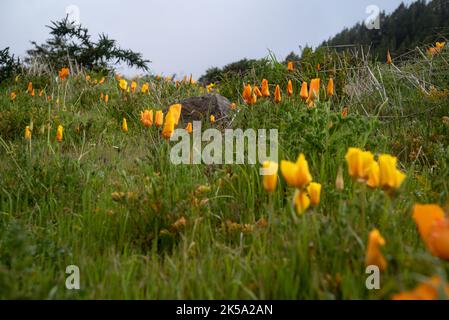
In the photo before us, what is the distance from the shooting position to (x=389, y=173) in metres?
1.41

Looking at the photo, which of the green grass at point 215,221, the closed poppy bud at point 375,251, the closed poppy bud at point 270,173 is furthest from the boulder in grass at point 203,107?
the closed poppy bud at point 375,251

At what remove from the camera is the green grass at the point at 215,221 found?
1386 millimetres

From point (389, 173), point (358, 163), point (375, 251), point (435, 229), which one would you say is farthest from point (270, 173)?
point (435, 229)

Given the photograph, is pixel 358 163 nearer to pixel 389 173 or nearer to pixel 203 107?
pixel 389 173

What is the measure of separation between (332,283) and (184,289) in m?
0.52

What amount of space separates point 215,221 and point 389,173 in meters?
1.06

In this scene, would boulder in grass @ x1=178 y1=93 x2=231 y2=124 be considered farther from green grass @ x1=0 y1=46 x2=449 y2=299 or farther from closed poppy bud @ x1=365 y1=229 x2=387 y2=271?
closed poppy bud @ x1=365 y1=229 x2=387 y2=271

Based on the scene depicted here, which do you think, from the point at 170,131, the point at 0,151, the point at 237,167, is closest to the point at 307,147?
the point at 237,167

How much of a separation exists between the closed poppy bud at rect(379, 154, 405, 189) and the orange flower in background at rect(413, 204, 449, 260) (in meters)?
0.28

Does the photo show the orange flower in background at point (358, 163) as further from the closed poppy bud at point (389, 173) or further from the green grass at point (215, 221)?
the green grass at point (215, 221)

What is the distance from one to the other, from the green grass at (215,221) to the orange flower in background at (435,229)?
0.10 m

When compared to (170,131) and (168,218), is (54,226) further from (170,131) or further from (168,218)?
(170,131)

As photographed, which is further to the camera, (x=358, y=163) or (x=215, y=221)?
(x=215, y=221)

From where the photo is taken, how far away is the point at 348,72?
5695 millimetres
